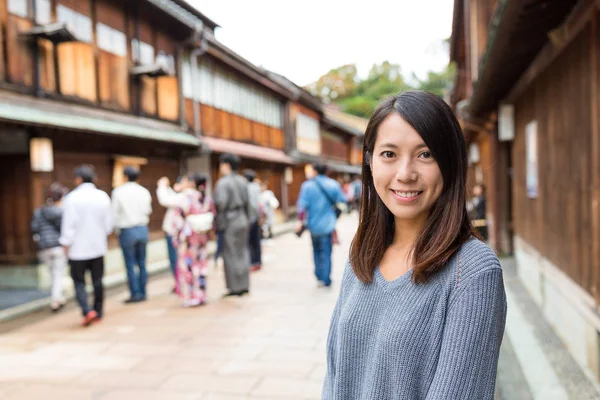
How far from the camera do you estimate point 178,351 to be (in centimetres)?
563

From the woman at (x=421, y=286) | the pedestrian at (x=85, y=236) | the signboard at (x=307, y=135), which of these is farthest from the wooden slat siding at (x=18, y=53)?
the signboard at (x=307, y=135)

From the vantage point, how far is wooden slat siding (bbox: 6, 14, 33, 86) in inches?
346

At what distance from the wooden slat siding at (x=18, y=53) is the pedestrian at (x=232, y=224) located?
3827mm

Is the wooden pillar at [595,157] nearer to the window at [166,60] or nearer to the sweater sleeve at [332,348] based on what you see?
the sweater sleeve at [332,348]

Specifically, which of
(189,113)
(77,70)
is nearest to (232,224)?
(77,70)

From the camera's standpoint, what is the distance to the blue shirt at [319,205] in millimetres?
8453

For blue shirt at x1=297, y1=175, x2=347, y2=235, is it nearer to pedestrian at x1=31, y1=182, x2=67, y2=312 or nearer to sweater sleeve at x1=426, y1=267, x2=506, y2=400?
pedestrian at x1=31, y1=182, x2=67, y2=312

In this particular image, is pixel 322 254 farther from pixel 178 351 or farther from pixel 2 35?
pixel 2 35

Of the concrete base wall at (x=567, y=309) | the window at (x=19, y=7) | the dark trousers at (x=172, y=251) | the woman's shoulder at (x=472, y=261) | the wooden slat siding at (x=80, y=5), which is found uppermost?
the wooden slat siding at (x=80, y=5)

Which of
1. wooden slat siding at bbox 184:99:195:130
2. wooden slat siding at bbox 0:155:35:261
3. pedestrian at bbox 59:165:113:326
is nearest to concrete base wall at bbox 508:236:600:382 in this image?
pedestrian at bbox 59:165:113:326

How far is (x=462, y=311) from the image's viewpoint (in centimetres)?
137

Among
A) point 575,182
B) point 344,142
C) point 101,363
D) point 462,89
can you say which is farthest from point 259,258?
point 344,142

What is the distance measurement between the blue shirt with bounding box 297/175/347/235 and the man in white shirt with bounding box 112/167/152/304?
7.93 feet

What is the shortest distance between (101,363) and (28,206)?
16.4 ft
